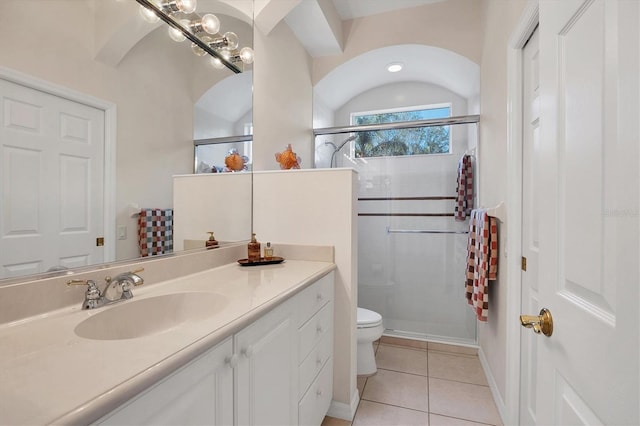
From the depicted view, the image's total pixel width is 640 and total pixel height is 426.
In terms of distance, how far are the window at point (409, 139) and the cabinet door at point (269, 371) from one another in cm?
233

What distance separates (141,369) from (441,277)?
2.87 meters

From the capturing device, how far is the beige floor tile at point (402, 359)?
7.84 feet

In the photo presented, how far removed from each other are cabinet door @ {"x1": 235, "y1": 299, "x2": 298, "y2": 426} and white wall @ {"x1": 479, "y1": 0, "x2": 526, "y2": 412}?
1.21 metres

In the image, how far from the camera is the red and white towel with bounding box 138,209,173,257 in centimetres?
127

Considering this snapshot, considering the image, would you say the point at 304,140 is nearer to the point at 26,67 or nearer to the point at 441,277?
the point at 441,277

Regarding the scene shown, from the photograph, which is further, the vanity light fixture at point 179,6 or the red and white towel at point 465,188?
the red and white towel at point 465,188

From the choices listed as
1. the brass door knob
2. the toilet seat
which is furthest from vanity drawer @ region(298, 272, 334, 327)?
the brass door knob

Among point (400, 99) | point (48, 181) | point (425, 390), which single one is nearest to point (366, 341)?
point (425, 390)

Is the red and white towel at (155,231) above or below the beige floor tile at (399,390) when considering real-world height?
above

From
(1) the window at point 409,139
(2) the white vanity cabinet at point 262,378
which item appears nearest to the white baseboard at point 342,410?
(2) the white vanity cabinet at point 262,378

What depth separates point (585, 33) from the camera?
25.3 inches

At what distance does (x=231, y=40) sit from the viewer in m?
1.82

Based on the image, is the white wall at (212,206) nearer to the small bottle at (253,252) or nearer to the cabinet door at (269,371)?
the small bottle at (253,252)

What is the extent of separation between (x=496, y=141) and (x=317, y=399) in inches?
74.1
